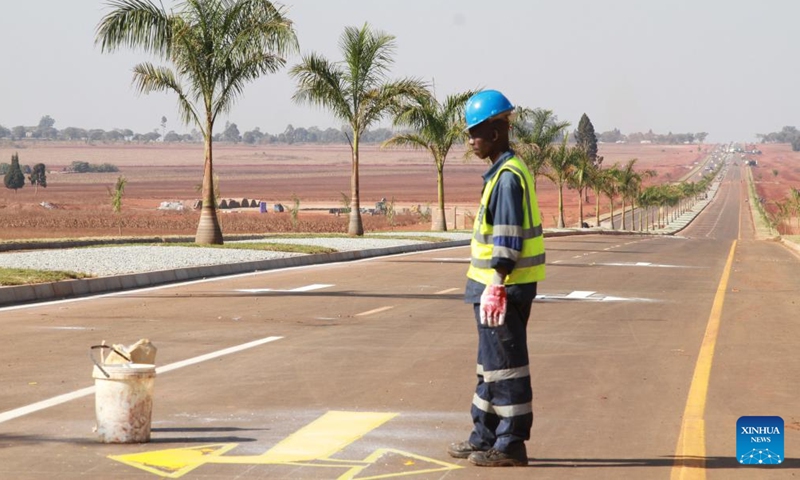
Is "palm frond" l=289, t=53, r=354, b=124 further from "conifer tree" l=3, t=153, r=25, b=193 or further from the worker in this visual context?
"conifer tree" l=3, t=153, r=25, b=193

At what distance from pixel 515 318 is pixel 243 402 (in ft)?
9.66

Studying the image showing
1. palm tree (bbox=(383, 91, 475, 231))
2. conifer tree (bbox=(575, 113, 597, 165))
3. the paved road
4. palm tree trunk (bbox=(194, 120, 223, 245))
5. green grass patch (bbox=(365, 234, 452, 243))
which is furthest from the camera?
conifer tree (bbox=(575, 113, 597, 165))

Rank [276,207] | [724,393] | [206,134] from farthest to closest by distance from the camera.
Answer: [276,207]
[206,134]
[724,393]

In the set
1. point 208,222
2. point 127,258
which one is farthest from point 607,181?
point 127,258

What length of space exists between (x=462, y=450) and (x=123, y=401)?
6.60 ft

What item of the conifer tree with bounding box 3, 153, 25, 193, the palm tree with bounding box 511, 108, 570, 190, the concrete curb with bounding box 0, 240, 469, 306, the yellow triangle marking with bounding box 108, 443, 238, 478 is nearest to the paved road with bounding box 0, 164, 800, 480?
the yellow triangle marking with bounding box 108, 443, 238, 478

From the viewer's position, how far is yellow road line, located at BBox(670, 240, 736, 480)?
7.54m

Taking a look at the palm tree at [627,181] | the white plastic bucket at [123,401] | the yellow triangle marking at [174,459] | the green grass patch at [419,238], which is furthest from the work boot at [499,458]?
the palm tree at [627,181]

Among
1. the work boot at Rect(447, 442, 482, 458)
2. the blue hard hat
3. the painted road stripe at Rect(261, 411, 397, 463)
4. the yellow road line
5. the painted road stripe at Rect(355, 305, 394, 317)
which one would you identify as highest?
the blue hard hat

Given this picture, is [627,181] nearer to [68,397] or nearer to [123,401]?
[68,397]

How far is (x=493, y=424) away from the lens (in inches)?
302

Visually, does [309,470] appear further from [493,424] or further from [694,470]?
[694,470]

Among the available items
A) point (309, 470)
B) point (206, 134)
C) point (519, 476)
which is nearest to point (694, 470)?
point (519, 476)

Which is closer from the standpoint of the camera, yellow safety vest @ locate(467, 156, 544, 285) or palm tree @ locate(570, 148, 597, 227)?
yellow safety vest @ locate(467, 156, 544, 285)
